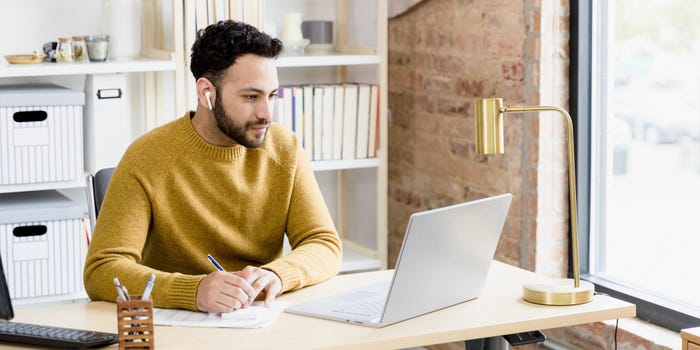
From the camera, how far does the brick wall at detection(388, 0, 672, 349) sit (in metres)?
3.06

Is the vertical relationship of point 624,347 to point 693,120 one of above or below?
below

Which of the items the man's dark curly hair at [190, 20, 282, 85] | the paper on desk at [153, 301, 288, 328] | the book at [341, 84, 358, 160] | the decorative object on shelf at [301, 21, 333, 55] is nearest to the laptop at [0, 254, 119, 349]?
the paper on desk at [153, 301, 288, 328]

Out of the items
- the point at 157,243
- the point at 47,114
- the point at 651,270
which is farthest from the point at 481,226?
the point at 47,114

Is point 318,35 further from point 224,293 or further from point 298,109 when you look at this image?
point 224,293

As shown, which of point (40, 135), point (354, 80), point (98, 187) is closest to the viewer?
point (98, 187)

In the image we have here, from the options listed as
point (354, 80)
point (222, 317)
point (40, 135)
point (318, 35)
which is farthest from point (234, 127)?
point (354, 80)

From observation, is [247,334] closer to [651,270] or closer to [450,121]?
[651,270]

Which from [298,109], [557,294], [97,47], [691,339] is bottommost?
[691,339]

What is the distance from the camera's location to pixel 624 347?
284cm

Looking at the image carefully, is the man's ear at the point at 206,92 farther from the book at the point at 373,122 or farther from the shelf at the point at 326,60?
the book at the point at 373,122

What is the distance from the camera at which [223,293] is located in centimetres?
206

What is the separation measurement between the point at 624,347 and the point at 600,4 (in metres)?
0.99

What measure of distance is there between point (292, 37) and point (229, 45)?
3.67 feet

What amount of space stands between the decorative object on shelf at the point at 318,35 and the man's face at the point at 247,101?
1.22 metres
